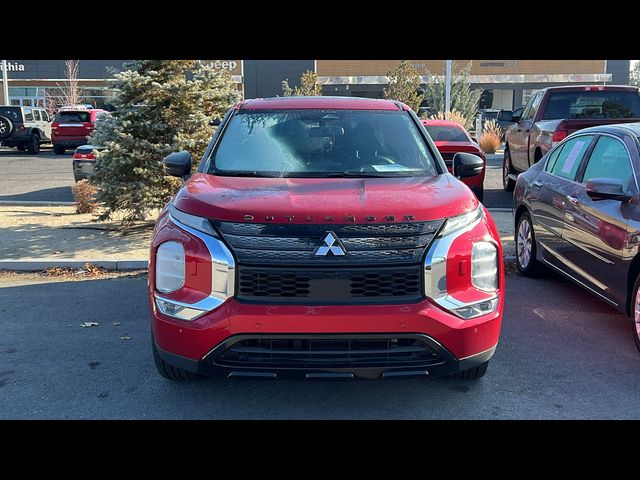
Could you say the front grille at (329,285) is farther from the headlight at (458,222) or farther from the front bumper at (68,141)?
the front bumper at (68,141)

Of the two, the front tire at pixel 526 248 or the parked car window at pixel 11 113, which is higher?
the parked car window at pixel 11 113

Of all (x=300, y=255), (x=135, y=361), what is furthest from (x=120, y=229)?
(x=300, y=255)

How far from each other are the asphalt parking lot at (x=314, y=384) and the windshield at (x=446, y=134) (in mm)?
6289

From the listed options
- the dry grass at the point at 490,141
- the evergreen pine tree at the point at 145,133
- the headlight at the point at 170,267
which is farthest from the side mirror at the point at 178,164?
the dry grass at the point at 490,141

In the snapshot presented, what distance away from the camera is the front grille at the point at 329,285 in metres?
3.31

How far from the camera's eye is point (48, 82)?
52.1 metres

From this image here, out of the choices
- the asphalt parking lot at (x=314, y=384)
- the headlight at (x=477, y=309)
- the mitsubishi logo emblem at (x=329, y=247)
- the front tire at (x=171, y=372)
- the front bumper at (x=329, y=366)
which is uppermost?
the mitsubishi logo emblem at (x=329, y=247)

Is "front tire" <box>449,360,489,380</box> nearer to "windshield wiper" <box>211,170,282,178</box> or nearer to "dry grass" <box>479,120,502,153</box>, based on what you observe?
"windshield wiper" <box>211,170,282,178</box>

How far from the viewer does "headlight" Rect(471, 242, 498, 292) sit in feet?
11.4

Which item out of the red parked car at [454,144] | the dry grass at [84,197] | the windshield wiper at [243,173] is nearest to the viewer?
the windshield wiper at [243,173]

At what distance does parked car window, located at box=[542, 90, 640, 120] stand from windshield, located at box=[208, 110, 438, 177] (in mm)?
6823

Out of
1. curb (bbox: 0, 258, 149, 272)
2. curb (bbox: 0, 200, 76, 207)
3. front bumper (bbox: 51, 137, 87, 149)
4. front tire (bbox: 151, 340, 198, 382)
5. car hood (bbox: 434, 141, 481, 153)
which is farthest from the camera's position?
front bumper (bbox: 51, 137, 87, 149)

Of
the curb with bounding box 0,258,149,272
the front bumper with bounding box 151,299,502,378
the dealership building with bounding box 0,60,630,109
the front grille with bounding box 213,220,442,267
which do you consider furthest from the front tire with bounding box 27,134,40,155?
the front grille with bounding box 213,220,442,267
